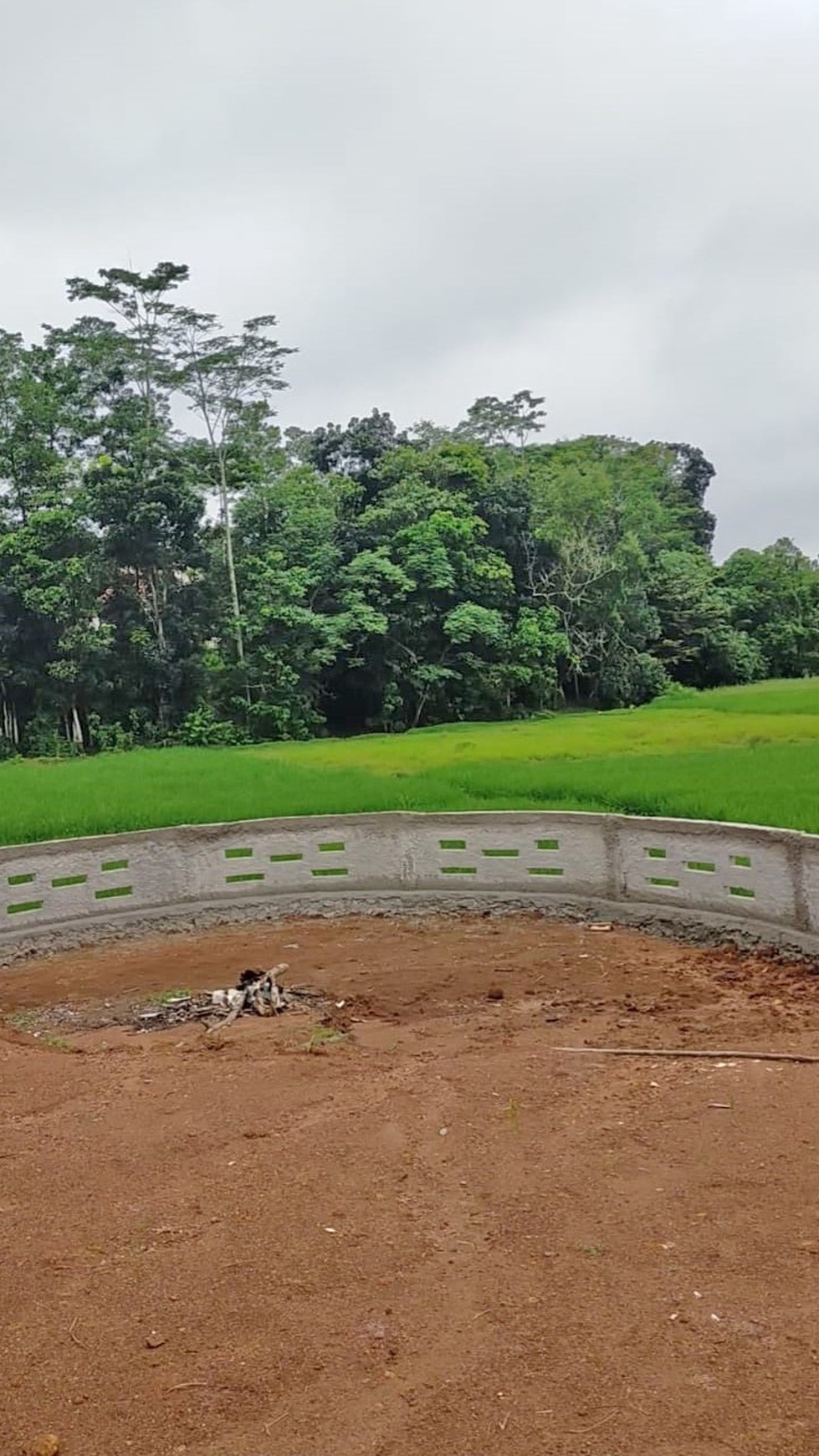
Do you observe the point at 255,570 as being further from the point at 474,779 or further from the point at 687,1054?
the point at 687,1054

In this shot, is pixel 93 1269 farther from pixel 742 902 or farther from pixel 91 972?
pixel 742 902

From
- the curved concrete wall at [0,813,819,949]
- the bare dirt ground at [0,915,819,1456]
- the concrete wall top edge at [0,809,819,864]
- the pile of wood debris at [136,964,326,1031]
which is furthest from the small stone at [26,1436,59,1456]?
the concrete wall top edge at [0,809,819,864]

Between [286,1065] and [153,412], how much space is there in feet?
77.6

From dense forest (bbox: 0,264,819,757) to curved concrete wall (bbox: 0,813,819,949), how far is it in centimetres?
1421

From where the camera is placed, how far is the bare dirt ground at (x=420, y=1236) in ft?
9.50

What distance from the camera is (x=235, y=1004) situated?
7074mm

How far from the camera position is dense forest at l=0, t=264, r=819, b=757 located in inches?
936

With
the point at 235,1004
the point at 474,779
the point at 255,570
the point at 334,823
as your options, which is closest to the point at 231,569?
the point at 255,570

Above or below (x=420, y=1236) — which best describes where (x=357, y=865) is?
above

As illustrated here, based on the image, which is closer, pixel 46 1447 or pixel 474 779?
pixel 46 1447

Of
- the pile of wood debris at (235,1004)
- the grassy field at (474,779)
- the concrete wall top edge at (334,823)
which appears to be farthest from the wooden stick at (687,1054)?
the concrete wall top edge at (334,823)

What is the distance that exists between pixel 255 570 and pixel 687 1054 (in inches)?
822

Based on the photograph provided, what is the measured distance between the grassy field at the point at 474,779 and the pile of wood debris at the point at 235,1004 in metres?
3.31

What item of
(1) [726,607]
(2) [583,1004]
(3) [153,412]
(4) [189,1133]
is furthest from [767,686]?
(4) [189,1133]
